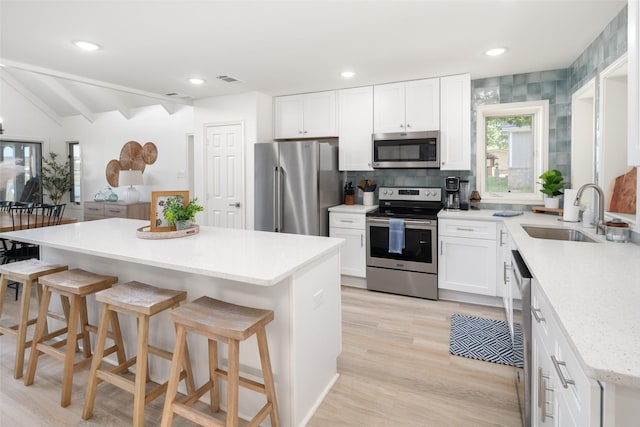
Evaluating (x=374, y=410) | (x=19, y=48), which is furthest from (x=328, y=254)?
(x=19, y=48)

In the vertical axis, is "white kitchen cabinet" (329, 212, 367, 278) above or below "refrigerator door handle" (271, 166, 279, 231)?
below

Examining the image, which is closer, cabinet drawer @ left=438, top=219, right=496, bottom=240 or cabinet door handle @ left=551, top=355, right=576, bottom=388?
cabinet door handle @ left=551, top=355, right=576, bottom=388

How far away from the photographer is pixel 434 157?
3.79 m

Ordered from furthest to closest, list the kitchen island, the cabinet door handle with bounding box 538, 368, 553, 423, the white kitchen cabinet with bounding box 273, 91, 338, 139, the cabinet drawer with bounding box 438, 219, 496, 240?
the white kitchen cabinet with bounding box 273, 91, 338, 139, the cabinet drawer with bounding box 438, 219, 496, 240, the kitchen island, the cabinet door handle with bounding box 538, 368, 553, 423

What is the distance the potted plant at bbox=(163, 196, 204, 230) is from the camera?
234cm

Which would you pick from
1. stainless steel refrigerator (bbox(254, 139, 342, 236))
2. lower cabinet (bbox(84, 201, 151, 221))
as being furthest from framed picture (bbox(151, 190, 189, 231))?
lower cabinet (bbox(84, 201, 151, 221))

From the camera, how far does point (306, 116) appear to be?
449 centimetres

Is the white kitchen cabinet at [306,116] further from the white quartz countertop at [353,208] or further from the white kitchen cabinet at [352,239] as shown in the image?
the white kitchen cabinet at [352,239]

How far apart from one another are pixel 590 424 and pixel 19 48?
4226 millimetres

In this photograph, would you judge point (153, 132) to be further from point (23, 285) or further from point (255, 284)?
point (255, 284)

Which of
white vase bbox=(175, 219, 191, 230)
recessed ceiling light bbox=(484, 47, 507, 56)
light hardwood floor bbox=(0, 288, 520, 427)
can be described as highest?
recessed ceiling light bbox=(484, 47, 507, 56)

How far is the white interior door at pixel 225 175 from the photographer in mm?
4617

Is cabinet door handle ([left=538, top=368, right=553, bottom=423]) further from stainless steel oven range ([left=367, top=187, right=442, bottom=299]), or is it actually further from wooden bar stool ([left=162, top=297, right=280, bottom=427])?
stainless steel oven range ([left=367, top=187, right=442, bottom=299])

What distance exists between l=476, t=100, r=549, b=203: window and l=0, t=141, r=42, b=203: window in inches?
308
